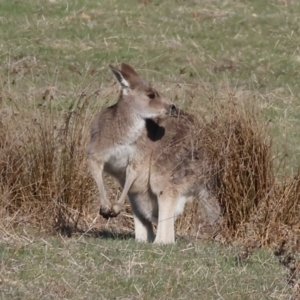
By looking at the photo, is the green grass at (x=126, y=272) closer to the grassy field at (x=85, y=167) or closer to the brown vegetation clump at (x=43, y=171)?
the grassy field at (x=85, y=167)

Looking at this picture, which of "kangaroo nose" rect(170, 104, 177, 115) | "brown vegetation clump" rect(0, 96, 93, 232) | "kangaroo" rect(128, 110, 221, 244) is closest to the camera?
"kangaroo" rect(128, 110, 221, 244)

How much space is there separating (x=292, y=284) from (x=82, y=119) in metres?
2.97

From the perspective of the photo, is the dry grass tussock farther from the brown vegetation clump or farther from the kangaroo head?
the kangaroo head

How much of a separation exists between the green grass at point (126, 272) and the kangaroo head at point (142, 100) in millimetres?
1251

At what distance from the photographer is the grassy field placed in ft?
19.4

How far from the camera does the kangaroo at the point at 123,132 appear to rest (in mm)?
7449

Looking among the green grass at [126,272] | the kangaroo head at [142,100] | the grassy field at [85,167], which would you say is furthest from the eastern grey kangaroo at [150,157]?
the green grass at [126,272]

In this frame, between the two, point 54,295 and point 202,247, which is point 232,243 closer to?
point 202,247

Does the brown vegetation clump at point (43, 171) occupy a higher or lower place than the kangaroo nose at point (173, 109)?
lower

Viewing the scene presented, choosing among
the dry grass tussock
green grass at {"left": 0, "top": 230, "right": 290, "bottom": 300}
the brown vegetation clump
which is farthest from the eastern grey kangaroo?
green grass at {"left": 0, "top": 230, "right": 290, "bottom": 300}

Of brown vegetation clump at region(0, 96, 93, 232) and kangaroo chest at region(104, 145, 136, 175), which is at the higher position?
kangaroo chest at region(104, 145, 136, 175)

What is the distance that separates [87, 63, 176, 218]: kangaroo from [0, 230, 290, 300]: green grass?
2.26 ft

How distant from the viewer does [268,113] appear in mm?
12961

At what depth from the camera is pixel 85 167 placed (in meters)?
8.27
